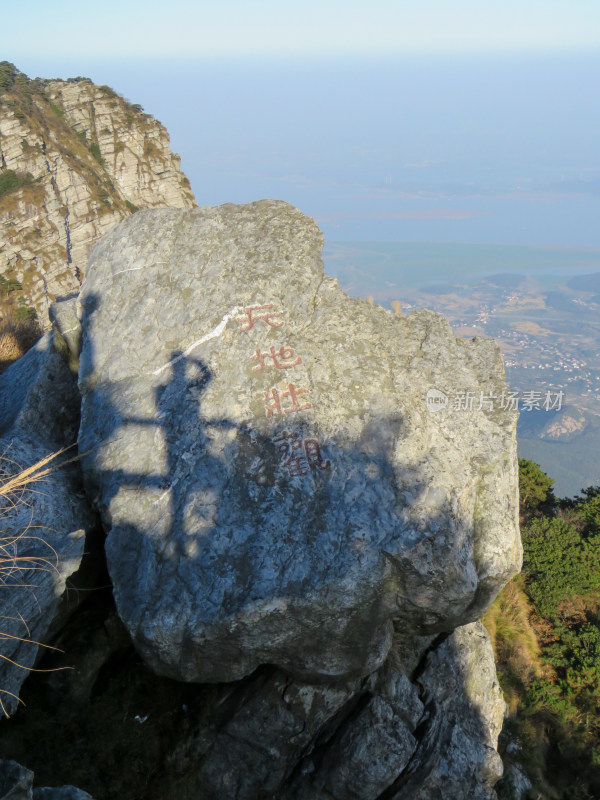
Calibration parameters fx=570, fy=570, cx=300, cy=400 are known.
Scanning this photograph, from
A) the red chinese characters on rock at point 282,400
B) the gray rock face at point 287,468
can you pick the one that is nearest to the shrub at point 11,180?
the gray rock face at point 287,468

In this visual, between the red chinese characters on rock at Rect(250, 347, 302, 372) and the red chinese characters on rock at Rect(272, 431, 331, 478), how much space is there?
1087 mm

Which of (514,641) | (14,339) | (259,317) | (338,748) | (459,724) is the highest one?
(259,317)

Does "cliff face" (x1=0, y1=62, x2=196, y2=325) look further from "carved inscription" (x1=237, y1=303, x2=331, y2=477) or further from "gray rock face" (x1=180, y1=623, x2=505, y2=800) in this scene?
"gray rock face" (x1=180, y1=623, x2=505, y2=800)

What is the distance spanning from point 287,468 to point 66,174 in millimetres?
39318

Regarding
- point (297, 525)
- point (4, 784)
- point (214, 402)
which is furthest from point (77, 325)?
point (4, 784)

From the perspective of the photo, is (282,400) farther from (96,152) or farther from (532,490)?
(96,152)

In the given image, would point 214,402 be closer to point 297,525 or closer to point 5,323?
point 297,525

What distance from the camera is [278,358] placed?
866cm

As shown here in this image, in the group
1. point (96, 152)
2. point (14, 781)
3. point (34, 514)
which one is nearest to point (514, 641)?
point (34, 514)

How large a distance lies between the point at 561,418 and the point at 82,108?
3708 inches

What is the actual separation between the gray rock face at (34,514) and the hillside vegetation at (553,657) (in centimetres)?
775

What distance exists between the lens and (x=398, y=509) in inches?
299

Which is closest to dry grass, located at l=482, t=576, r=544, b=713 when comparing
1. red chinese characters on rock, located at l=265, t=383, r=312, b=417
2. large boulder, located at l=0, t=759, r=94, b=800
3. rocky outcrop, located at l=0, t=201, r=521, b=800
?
rocky outcrop, located at l=0, t=201, r=521, b=800

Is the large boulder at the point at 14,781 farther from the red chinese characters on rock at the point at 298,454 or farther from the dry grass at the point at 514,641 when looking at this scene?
the dry grass at the point at 514,641
